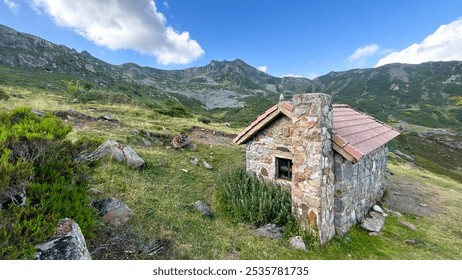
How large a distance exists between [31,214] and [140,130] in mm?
12595

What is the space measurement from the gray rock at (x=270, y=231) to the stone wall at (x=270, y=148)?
220 cm

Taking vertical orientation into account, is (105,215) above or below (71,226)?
below

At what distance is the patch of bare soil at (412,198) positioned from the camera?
12.7 m

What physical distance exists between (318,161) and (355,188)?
3.25 metres

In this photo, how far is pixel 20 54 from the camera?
76.2 meters

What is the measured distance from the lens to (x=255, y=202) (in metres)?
8.92

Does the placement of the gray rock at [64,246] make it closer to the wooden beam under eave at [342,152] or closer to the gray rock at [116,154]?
the gray rock at [116,154]

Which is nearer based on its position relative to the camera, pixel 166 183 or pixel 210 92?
pixel 166 183

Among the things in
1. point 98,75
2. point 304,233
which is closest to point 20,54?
point 98,75

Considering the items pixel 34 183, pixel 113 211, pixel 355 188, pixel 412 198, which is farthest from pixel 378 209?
pixel 34 183

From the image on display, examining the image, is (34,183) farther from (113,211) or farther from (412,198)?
(412,198)

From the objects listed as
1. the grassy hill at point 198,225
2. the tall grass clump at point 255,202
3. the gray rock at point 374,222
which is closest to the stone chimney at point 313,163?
the tall grass clump at point 255,202

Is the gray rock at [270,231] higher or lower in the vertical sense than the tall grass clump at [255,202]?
lower
